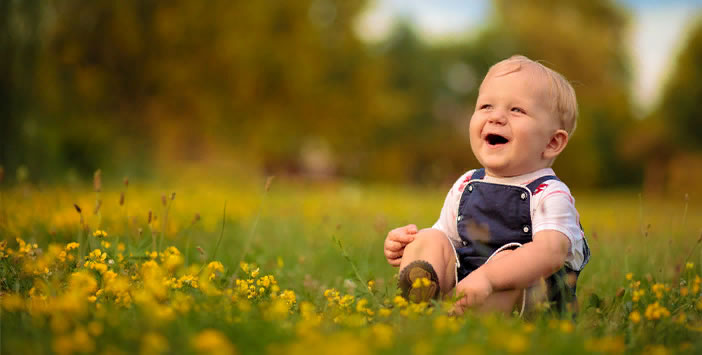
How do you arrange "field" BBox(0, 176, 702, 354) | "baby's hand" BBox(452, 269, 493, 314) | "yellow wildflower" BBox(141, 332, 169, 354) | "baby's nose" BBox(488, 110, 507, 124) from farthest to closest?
"baby's nose" BBox(488, 110, 507, 124) < "baby's hand" BBox(452, 269, 493, 314) < "field" BBox(0, 176, 702, 354) < "yellow wildflower" BBox(141, 332, 169, 354)

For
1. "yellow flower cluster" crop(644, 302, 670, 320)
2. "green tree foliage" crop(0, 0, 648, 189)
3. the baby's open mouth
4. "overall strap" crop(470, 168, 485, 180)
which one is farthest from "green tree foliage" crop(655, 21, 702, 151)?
"yellow flower cluster" crop(644, 302, 670, 320)

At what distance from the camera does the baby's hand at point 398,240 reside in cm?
274

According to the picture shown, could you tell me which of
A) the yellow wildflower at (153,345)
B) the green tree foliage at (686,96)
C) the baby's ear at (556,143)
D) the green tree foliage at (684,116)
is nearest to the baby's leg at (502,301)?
the baby's ear at (556,143)

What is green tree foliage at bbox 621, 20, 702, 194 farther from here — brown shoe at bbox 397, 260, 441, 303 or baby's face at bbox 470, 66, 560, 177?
brown shoe at bbox 397, 260, 441, 303

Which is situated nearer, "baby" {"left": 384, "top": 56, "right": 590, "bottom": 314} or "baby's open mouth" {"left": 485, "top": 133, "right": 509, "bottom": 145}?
"baby" {"left": 384, "top": 56, "right": 590, "bottom": 314}

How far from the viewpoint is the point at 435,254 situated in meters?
2.62

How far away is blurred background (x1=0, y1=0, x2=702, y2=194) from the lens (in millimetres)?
11648

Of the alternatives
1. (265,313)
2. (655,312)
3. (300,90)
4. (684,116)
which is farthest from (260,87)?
(655,312)

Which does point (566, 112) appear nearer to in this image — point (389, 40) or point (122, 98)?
point (122, 98)

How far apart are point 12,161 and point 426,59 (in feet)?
77.3

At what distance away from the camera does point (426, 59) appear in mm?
29156

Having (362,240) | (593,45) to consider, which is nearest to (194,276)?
(362,240)

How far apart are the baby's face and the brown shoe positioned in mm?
588

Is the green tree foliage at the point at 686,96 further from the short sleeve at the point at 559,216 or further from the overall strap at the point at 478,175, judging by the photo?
the short sleeve at the point at 559,216
